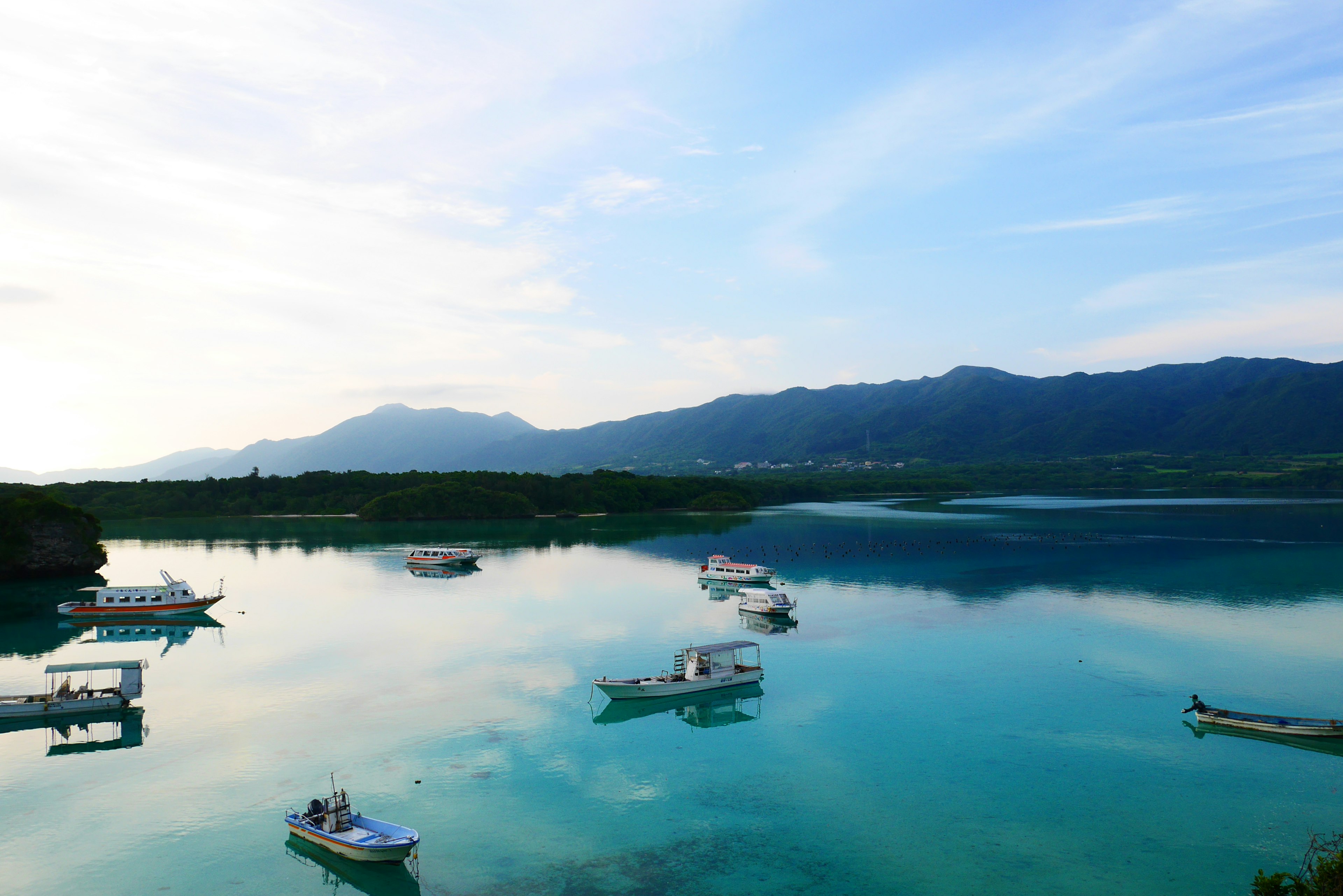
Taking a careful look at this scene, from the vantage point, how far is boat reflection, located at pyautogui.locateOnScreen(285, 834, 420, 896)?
69.2 feet

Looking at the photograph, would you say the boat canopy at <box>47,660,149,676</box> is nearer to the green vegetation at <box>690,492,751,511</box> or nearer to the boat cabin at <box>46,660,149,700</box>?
the boat cabin at <box>46,660,149,700</box>

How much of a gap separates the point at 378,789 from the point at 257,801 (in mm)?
4253

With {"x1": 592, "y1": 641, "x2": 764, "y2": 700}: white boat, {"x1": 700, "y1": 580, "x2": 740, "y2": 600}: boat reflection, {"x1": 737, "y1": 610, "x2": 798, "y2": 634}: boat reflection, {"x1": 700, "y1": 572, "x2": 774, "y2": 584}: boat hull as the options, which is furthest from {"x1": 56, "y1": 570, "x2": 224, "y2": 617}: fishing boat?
{"x1": 737, "y1": 610, "x2": 798, "y2": 634}: boat reflection

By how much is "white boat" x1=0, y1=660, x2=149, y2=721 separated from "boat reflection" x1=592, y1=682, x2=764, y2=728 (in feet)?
80.0

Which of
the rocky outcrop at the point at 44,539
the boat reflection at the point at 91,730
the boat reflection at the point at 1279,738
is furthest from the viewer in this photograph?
the rocky outcrop at the point at 44,539

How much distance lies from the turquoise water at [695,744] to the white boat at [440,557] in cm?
1237

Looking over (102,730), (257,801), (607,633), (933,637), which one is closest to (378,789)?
(257,801)

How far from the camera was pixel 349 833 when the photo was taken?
2209 centimetres

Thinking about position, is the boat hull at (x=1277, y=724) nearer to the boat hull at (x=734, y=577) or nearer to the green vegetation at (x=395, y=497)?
the boat hull at (x=734, y=577)

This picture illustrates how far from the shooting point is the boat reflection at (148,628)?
184 feet

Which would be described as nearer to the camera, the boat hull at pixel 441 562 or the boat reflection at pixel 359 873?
the boat reflection at pixel 359 873

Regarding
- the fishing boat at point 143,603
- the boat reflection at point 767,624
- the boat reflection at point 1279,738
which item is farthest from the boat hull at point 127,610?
the boat reflection at point 1279,738

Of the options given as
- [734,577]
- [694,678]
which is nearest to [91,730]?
[694,678]

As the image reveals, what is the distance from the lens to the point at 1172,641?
5138cm
